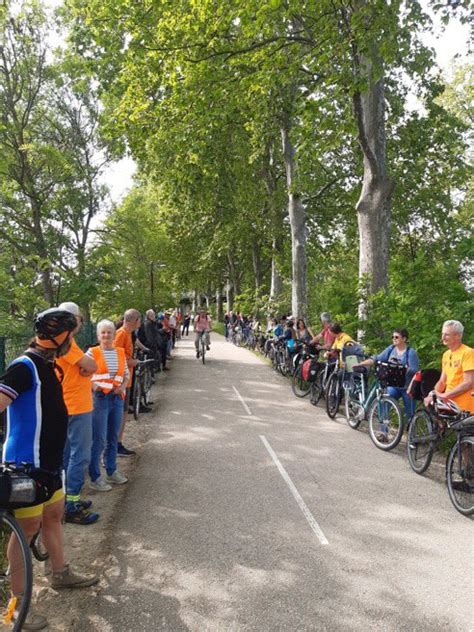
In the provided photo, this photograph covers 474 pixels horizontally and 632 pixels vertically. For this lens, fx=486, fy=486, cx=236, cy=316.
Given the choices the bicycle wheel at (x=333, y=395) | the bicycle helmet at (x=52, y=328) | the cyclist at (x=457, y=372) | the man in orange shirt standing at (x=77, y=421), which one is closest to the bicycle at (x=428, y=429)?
the cyclist at (x=457, y=372)

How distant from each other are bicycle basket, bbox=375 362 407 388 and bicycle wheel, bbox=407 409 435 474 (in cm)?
99

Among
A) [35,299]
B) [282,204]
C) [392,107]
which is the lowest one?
[35,299]

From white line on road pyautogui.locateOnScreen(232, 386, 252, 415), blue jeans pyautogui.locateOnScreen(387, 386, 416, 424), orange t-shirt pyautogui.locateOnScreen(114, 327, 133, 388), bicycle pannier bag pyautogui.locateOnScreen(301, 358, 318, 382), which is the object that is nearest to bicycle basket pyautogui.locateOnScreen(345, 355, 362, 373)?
blue jeans pyautogui.locateOnScreen(387, 386, 416, 424)

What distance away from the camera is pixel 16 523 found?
9.55 feet

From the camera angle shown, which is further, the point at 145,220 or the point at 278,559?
the point at 145,220

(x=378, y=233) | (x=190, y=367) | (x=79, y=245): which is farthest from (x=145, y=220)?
(x=378, y=233)

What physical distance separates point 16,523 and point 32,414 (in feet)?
2.11

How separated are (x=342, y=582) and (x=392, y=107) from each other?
16.6 metres

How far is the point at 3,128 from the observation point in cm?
1944

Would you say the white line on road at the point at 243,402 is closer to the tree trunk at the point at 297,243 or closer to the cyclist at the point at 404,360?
the cyclist at the point at 404,360

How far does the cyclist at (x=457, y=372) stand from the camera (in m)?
5.48

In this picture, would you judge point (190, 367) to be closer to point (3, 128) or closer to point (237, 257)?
point (3, 128)

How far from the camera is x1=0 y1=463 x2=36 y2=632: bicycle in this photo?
2775 mm

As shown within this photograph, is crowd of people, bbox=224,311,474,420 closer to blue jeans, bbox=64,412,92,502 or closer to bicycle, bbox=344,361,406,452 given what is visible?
bicycle, bbox=344,361,406,452
